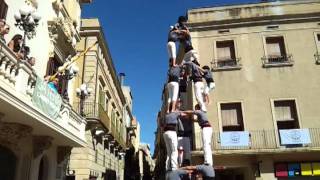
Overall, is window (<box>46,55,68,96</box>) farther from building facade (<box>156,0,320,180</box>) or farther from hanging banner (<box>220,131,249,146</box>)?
hanging banner (<box>220,131,249,146</box>)

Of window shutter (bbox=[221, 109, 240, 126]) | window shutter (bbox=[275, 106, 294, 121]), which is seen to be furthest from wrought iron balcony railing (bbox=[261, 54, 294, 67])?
window shutter (bbox=[221, 109, 240, 126])

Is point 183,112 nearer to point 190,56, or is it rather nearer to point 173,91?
point 173,91

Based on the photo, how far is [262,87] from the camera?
2053cm

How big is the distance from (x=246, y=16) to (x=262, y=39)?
168 cm

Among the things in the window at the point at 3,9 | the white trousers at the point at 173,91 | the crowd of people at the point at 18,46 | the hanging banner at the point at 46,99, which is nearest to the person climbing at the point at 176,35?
the white trousers at the point at 173,91

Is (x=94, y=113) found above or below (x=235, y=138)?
above

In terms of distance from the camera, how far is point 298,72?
20594 mm

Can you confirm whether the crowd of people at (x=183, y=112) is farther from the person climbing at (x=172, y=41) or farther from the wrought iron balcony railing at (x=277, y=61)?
the wrought iron balcony railing at (x=277, y=61)

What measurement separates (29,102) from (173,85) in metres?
5.02

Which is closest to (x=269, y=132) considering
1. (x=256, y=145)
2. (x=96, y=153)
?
(x=256, y=145)

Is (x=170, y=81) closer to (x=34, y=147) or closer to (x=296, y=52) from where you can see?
(x=34, y=147)

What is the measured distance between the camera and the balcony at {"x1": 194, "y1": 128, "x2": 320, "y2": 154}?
1850 cm

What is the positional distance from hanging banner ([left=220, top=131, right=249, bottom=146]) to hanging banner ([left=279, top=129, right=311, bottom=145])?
1832 mm

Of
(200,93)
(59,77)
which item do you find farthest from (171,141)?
(59,77)
